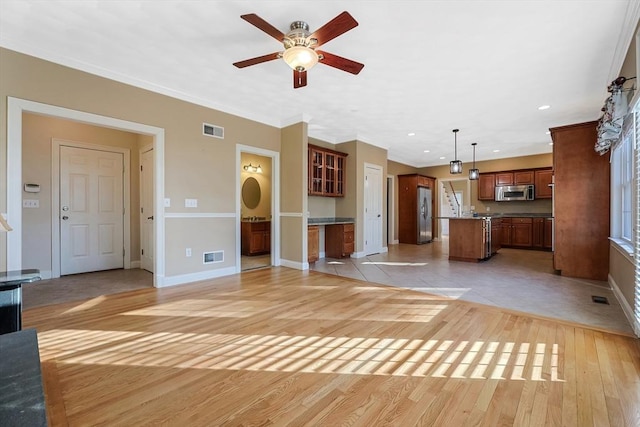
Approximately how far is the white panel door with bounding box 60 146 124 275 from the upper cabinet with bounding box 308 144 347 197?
3.44 metres

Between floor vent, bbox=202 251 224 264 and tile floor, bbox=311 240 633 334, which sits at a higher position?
floor vent, bbox=202 251 224 264

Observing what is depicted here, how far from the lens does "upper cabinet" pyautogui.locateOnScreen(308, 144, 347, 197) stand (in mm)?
5984

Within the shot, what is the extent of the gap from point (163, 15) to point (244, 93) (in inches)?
65.3

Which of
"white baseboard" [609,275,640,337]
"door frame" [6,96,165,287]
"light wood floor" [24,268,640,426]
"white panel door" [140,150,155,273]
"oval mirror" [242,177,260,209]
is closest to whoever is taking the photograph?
"light wood floor" [24,268,640,426]

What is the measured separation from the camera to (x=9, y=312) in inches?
63.8

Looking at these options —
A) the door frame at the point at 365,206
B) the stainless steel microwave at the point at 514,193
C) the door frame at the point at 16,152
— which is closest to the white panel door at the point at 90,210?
the door frame at the point at 16,152

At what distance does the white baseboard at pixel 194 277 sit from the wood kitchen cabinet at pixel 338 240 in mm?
2394

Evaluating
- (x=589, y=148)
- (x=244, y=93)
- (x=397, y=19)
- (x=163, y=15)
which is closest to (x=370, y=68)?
(x=397, y=19)

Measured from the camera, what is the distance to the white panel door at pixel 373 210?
6.85 meters

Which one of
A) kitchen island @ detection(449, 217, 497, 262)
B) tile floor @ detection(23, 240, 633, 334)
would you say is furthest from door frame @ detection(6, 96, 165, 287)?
kitchen island @ detection(449, 217, 497, 262)

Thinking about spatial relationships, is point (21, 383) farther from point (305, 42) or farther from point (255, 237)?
point (255, 237)

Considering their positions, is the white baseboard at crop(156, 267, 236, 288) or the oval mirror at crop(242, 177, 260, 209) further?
the oval mirror at crop(242, 177, 260, 209)

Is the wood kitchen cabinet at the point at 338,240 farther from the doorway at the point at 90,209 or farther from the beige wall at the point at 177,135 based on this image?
the doorway at the point at 90,209

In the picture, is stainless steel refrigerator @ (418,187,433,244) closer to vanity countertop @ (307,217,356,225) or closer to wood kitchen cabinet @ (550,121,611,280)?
vanity countertop @ (307,217,356,225)
